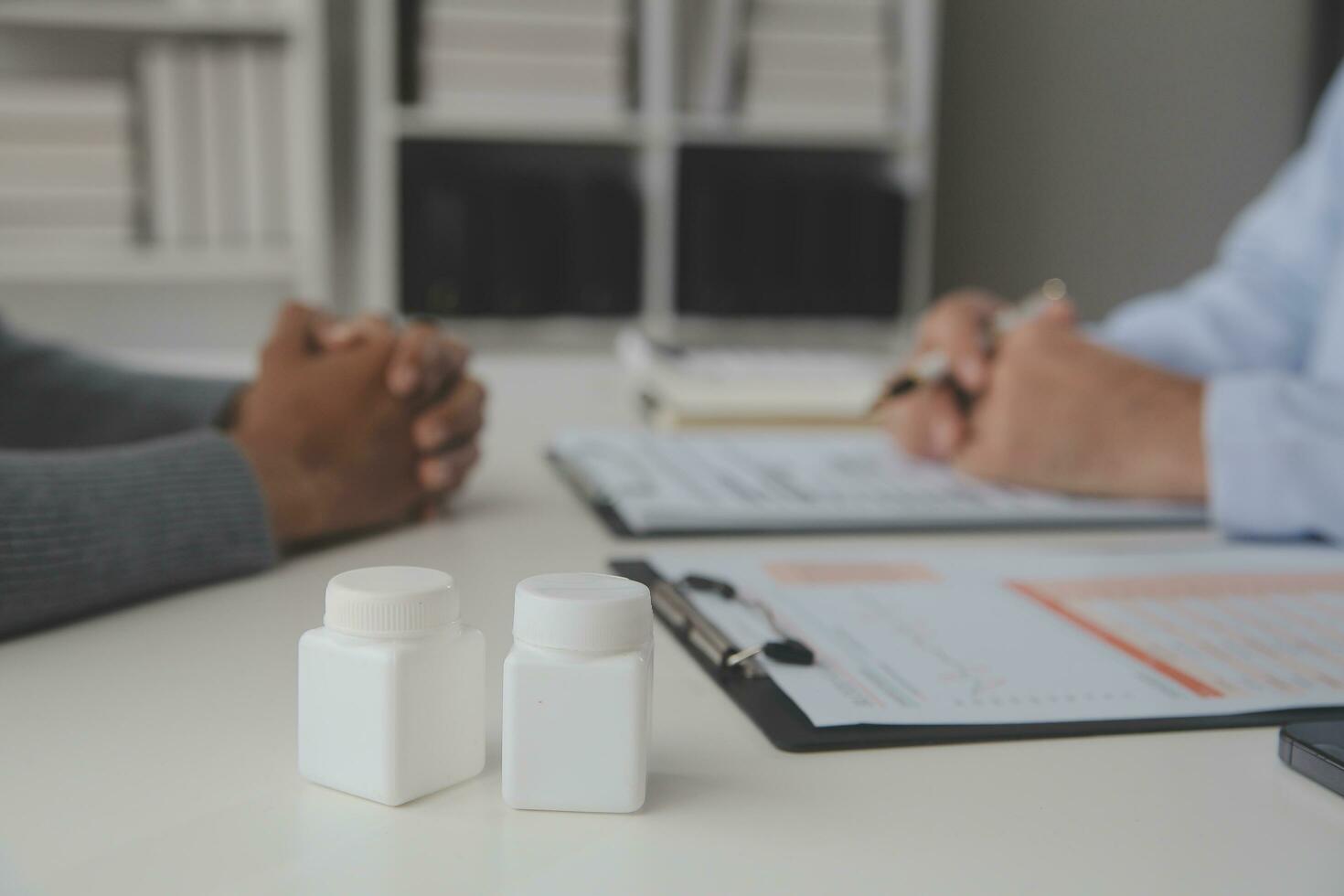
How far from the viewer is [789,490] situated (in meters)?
0.89

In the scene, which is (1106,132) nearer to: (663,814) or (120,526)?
(120,526)

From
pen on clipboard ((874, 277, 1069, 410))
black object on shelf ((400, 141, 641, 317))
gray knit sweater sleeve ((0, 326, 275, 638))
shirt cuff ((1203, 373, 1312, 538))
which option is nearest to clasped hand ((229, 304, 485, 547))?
gray knit sweater sleeve ((0, 326, 275, 638))

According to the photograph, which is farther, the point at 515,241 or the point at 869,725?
the point at 515,241

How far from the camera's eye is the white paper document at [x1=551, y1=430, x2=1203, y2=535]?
31.5 inches

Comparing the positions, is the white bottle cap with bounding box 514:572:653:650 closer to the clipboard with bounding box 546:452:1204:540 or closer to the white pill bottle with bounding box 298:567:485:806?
the white pill bottle with bounding box 298:567:485:806

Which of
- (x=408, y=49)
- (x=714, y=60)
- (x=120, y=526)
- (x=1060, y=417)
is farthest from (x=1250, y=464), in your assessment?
(x=408, y=49)

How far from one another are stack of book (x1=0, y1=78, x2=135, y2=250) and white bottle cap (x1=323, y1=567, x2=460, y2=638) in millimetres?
2278

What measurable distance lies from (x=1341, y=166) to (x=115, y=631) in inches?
47.6

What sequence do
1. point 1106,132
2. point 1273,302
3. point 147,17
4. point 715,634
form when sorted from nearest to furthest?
point 715,634
point 1273,302
point 147,17
point 1106,132

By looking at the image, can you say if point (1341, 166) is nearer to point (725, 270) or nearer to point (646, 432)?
point (646, 432)

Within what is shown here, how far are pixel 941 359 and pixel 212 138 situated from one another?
6.15ft

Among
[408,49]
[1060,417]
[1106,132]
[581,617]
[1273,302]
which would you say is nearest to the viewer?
[581,617]

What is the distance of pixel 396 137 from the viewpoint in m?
2.51

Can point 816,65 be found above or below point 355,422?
above
